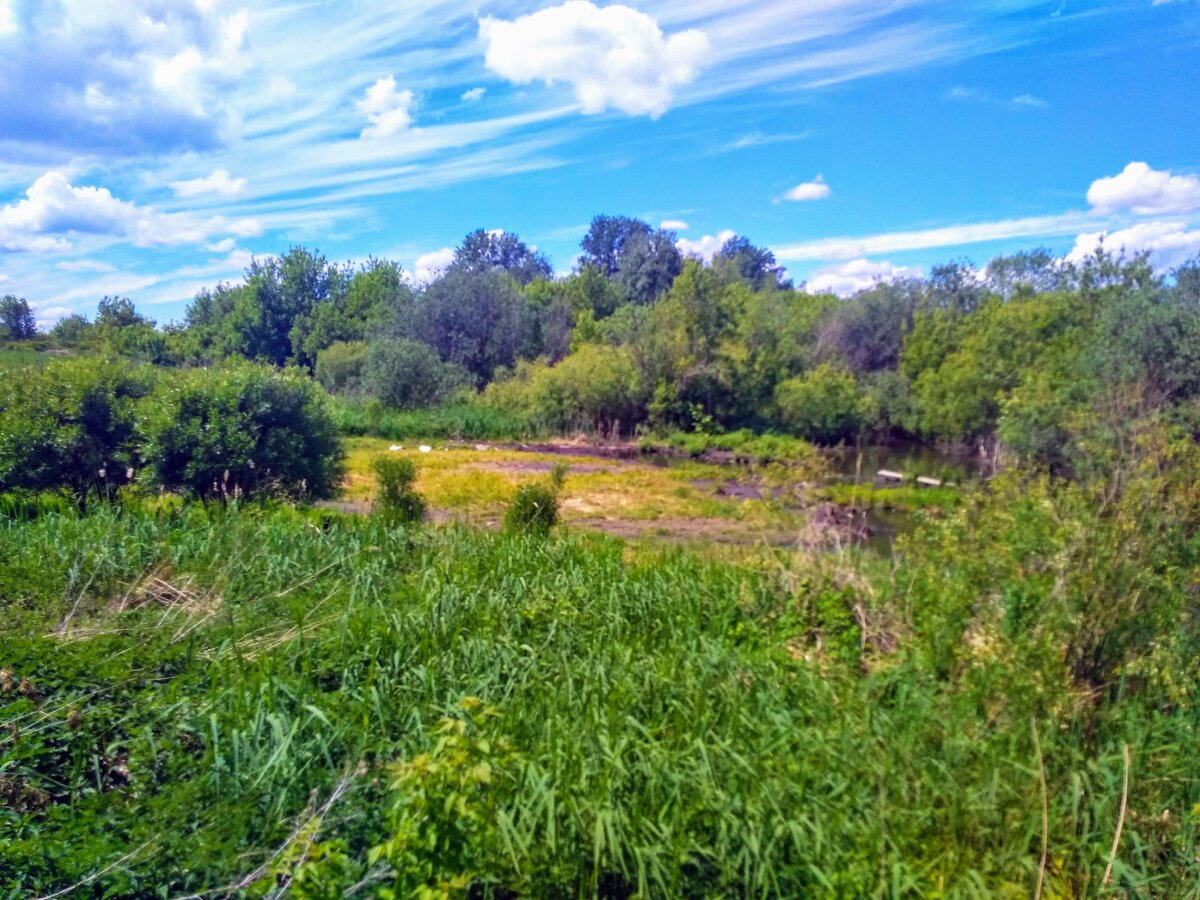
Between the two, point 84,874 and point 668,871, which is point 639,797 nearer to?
point 668,871

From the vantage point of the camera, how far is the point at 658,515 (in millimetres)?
16375

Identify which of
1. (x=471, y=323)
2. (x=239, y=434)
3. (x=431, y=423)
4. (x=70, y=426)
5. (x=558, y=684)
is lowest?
(x=431, y=423)

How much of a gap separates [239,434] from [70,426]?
186 centimetres

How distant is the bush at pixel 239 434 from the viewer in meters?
10.3

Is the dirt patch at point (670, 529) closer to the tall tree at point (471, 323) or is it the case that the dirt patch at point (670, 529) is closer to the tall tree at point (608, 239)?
the tall tree at point (471, 323)

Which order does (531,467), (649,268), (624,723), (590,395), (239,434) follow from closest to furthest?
(624,723), (239,434), (531,467), (590,395), (649,268)

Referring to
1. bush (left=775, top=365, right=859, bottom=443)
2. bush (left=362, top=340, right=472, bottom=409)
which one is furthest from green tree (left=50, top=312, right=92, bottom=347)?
bush (left=775, top=365, right=859, bottom=443)

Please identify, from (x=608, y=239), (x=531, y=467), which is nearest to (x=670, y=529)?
(x=531, y=467)

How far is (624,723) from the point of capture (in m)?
4.14

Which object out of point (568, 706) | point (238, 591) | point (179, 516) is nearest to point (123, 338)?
point (179, 516)

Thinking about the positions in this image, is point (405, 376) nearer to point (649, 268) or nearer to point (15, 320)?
point (15, 320)

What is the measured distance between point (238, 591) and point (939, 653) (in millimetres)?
4434

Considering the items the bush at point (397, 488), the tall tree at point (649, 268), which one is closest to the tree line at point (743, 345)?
the bush at point (397, 488)

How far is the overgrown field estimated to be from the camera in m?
3.00
